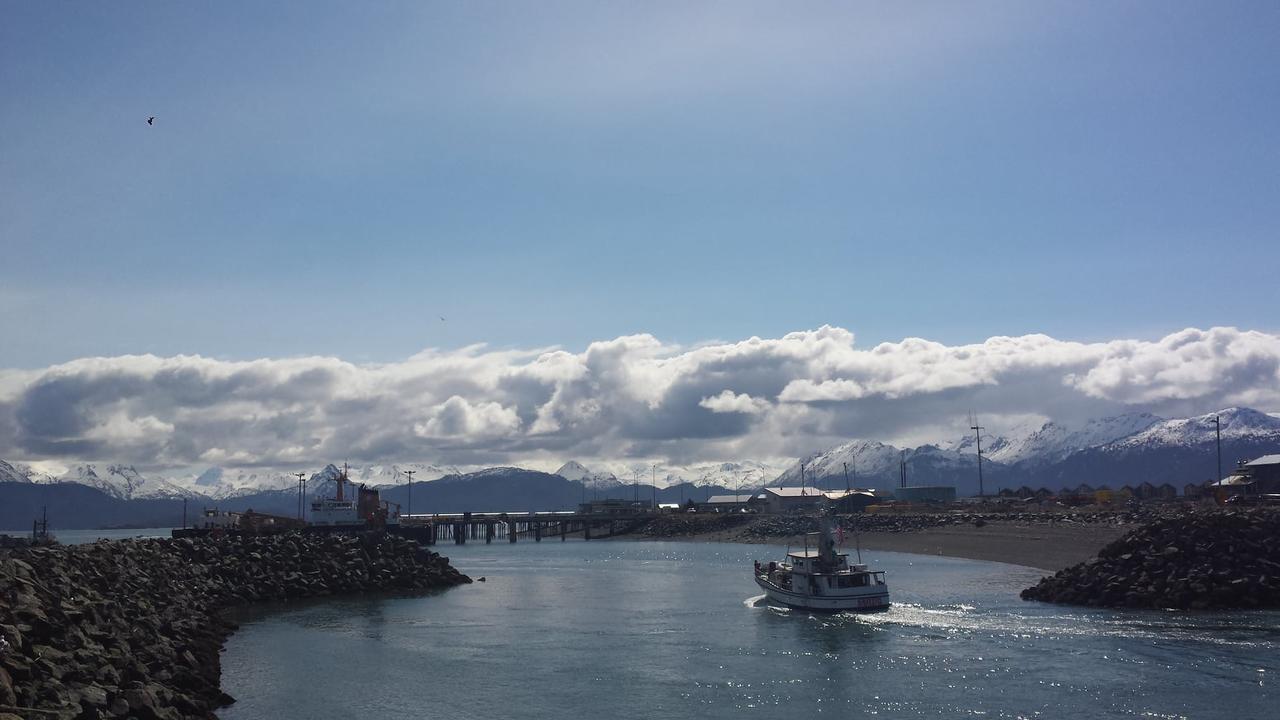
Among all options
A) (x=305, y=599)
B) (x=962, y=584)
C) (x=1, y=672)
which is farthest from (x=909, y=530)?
(x=1, y=672)

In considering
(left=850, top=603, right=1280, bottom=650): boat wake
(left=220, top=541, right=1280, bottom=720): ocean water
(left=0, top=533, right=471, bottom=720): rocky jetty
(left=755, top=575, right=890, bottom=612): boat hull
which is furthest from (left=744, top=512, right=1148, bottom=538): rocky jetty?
(left=0, top=533, right=471, bottom=720): rocky jetty

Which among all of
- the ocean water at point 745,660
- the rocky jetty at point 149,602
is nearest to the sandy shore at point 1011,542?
the ocean water at point 745,660

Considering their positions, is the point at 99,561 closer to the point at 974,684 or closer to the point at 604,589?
the point at 604,589

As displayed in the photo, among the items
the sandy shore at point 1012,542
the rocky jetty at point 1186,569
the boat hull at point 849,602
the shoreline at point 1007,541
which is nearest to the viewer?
the rocky jetty at point 1186,569

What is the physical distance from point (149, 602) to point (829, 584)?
42.7 meters

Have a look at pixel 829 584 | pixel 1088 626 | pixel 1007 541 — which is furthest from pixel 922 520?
pixel 1088 626

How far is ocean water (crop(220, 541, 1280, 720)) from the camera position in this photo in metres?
40.8

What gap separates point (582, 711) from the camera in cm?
4078

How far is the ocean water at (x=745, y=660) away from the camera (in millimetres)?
40844

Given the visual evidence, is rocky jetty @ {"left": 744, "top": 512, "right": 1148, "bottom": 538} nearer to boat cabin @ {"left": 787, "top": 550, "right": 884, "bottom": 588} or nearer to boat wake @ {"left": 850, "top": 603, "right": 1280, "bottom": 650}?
boat cabin @ {"left": 787, "top": 550, "right": 884, "bottom": 588}

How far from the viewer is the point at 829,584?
66.4m

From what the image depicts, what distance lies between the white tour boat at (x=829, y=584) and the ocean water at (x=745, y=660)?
4.22ft

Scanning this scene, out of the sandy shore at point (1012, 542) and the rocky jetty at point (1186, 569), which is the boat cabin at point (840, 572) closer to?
the rocky jetty at point (1186, 569)

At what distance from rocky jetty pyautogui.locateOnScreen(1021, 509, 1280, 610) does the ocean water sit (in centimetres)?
233
